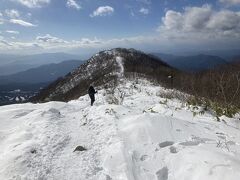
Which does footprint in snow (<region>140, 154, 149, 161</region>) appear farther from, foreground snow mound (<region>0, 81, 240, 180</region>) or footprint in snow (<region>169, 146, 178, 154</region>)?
footprint in snow (<region>169, 146, 178, 154</region>)

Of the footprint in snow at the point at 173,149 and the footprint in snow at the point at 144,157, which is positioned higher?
the footprint in snow at the point at 173,149

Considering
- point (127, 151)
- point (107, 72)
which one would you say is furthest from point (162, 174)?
point (107, 72)

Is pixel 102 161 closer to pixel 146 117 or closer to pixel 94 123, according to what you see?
pixel 146 117

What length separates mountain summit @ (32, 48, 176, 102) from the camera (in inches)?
2662

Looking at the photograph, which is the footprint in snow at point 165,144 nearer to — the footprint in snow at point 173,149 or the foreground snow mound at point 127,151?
the foreground snow mound at point 127,151

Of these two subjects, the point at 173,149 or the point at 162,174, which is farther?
the point at 173,149

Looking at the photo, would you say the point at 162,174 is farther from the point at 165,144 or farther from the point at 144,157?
the point at 165,144

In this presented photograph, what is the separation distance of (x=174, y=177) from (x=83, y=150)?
350 centimetres

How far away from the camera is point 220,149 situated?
7086 mm

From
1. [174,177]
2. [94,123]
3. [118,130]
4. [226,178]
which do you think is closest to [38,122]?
[94,123]

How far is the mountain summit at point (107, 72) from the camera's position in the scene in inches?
2662

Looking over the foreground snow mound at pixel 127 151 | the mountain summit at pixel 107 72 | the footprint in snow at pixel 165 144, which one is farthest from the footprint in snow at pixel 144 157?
the mountain summit at pixel 107 72

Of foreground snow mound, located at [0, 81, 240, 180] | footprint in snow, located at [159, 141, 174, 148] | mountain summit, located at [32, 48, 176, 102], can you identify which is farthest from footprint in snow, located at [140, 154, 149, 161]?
mountain summit, located at [32, 48, 176, 102]

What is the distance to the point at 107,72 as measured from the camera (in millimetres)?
86062
